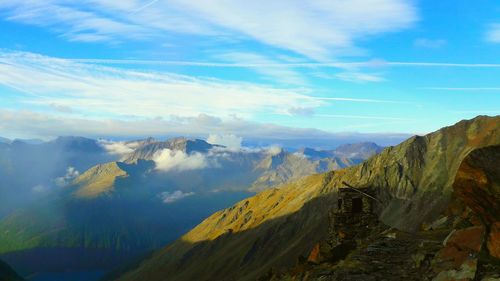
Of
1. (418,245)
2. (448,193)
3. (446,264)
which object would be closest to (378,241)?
(418,245)

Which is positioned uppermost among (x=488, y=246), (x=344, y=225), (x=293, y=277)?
(x=488, y=246)

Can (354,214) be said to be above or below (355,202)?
below

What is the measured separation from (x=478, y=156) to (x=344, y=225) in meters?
15.3

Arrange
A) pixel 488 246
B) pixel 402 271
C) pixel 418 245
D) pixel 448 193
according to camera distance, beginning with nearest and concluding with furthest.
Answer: pixel 488 246 < pixel 402 271 < pixel 418 245 < pixel 448 193

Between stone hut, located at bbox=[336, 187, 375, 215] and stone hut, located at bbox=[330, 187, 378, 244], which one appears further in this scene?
stone hut, located at bbox=[336, 187, 375, 215]

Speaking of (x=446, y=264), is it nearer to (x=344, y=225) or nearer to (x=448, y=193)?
(x=344, y=225)

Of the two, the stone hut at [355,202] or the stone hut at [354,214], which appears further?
the stone hut at [355,202]

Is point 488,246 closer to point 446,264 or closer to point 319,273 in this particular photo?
point 446,264

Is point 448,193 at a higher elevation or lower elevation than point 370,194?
lower

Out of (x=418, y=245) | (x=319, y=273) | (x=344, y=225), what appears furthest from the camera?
(x=344, y=225)

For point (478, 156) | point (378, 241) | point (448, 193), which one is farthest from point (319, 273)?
point (448, 193)

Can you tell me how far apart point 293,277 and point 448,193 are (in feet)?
591

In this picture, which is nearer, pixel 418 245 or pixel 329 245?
pixel 418 245

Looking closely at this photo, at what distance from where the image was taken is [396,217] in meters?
199
